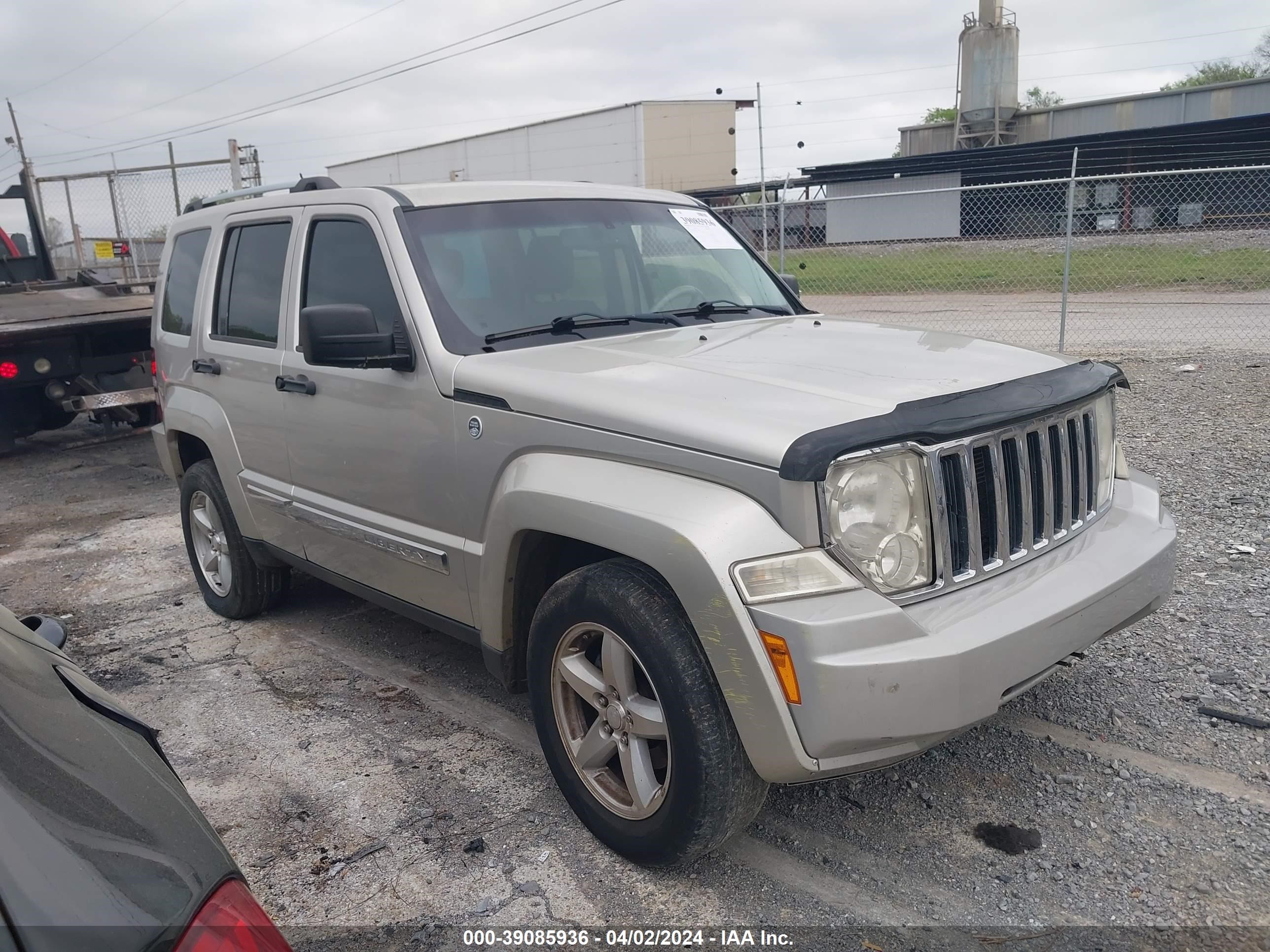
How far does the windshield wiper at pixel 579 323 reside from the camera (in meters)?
3.52

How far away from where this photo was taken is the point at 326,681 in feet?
14.3

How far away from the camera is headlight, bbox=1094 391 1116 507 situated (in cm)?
325

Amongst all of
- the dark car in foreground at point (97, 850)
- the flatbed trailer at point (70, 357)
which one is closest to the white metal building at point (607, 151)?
the flatbed trailer at point (70, 357)

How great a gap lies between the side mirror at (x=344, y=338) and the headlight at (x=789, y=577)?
5.22 ft

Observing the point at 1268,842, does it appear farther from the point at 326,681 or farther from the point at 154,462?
the point at 154,462

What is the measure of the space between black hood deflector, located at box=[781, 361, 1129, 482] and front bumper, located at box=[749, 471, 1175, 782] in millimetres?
336

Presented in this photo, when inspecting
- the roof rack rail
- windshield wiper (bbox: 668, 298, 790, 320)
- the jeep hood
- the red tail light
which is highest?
the roof rack rail

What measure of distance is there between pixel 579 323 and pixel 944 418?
5.07 ft

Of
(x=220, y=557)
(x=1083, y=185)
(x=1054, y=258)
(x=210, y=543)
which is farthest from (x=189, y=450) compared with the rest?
(x=1083, y=185)

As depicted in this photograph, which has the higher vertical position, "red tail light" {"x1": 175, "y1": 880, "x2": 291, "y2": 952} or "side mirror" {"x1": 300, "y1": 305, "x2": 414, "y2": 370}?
"side mirror" {"x1": 300, "y1": 305, "x2": 414, "y2": 370}

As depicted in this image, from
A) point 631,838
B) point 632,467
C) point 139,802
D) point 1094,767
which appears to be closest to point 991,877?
point 1094,767

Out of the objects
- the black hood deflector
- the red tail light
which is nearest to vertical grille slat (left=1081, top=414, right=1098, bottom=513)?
the black hood deflector

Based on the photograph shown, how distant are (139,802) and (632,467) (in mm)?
1571

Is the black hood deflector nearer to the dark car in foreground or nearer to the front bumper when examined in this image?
the front bumper
